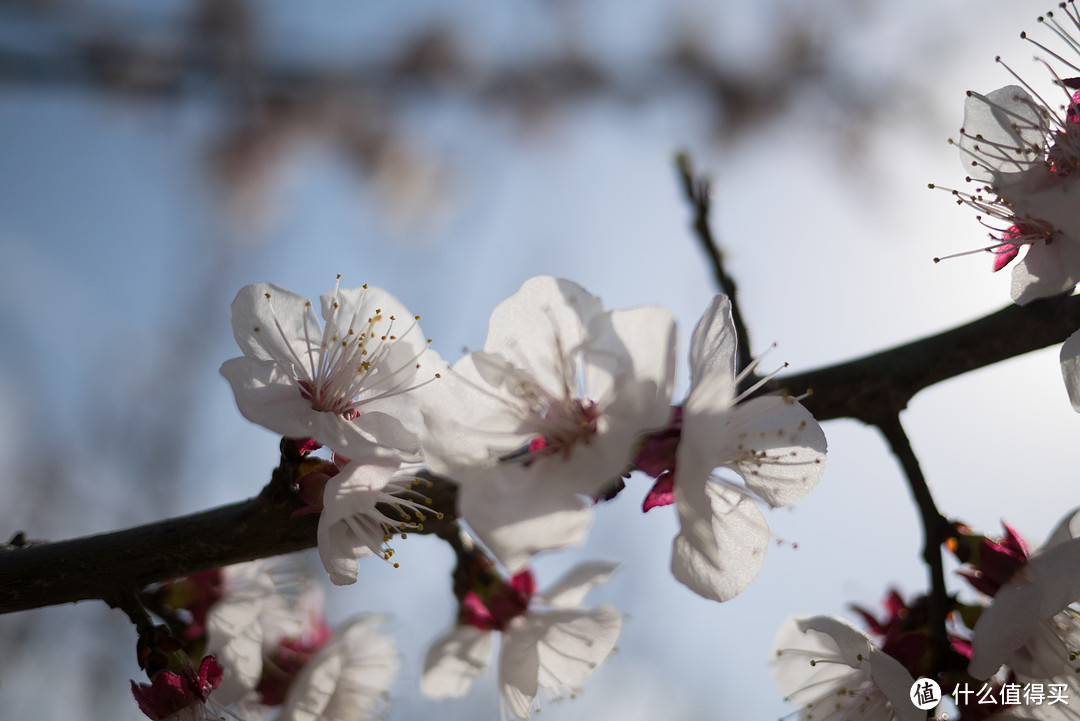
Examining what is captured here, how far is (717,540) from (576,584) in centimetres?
56

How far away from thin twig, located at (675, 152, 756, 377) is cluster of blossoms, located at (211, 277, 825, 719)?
114mm

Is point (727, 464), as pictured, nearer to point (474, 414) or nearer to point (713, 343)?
point (713, 343)

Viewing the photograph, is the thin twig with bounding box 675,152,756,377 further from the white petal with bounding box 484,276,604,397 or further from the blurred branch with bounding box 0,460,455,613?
the blurred branch with bounding box 0,460,455,613

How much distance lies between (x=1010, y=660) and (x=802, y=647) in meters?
0.35

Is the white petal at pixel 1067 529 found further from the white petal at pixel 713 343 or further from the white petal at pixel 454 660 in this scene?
the white petal at pixel 454 660

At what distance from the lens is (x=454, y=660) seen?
1602 millimetres

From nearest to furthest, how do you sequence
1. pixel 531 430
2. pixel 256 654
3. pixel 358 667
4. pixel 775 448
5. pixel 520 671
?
pixel 531 430 < pixel 775 448 < pixel 520 671 < pixel 256 654 < pixel 358 667

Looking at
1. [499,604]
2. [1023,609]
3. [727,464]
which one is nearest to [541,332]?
[727,464]

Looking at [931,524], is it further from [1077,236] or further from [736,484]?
[1077,236]

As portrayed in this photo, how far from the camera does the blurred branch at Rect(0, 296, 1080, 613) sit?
1.19 metres

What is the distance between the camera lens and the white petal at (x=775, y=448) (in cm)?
109

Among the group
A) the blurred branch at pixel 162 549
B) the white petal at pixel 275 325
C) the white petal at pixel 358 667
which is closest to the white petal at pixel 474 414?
the blurred branch at pixel 162 549

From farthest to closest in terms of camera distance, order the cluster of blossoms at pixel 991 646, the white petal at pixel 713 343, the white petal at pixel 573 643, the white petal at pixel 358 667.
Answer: the white petal at pixel 358 667
the white petal at pixel 573 643
the cluster of blossoms at pixel 991 646
the white petal at pixel 713 343

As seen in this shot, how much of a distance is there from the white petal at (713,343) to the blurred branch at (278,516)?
27 cm
